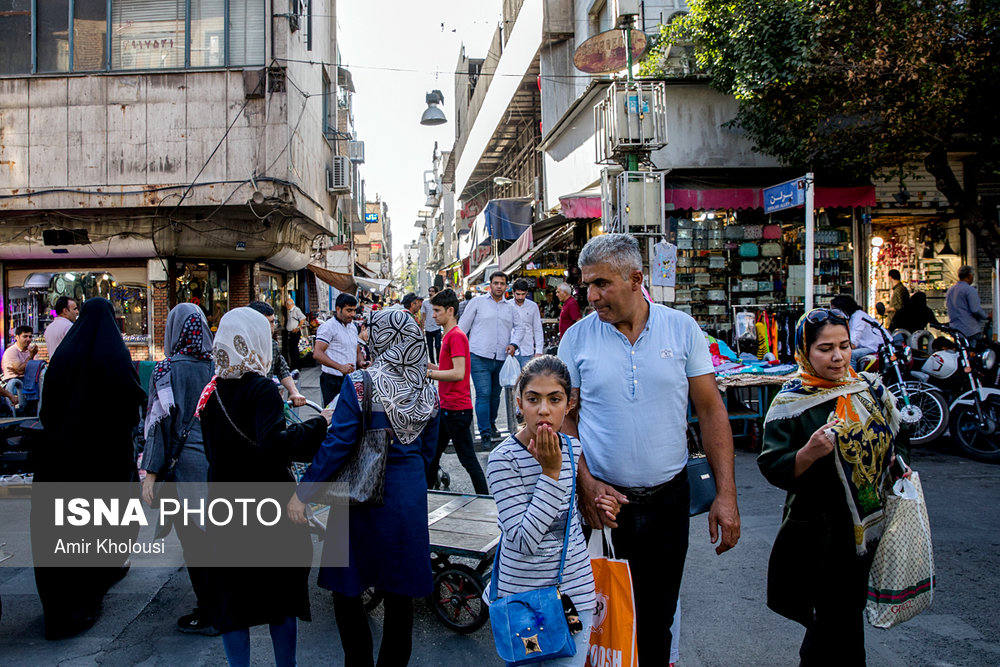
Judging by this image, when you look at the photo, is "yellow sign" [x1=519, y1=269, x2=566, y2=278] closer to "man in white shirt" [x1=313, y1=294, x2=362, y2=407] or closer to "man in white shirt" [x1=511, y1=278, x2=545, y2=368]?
"man in white shirt" [x1=511, y1=278, x2=545, y2=368]

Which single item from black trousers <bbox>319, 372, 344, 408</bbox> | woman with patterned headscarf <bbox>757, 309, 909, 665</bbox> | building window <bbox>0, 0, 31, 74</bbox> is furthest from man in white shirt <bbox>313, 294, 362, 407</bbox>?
building window <bbox>0, 0, 31, 74</bbox>

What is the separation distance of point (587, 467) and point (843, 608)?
1.19 m

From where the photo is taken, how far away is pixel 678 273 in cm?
1344

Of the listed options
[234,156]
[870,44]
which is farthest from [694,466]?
[234,156]

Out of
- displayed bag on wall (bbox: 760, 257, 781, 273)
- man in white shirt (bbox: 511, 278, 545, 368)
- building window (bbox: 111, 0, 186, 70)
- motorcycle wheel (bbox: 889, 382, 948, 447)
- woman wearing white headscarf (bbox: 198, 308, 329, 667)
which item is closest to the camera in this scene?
woman wearing white headscarf (bbox: 198, 308, 329, 667)

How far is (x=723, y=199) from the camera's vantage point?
12.9 m

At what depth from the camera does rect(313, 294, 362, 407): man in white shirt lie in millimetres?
8023

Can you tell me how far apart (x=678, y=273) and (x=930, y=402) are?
19.1 ft

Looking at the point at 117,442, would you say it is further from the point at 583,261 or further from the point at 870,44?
the point at 870,44

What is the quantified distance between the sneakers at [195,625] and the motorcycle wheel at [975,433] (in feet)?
25.7

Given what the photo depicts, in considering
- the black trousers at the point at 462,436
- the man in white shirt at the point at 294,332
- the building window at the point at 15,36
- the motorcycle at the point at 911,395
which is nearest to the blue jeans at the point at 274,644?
the black trousers at the point at 462,436

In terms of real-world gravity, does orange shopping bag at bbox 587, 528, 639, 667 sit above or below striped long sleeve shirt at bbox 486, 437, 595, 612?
below

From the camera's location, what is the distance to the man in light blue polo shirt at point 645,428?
2.66m

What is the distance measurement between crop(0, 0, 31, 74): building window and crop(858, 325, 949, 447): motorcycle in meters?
17.5
